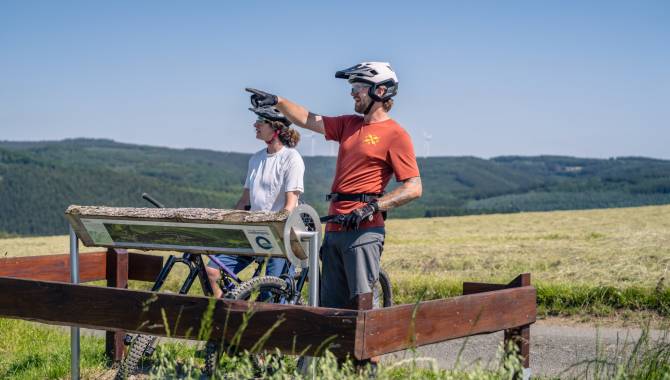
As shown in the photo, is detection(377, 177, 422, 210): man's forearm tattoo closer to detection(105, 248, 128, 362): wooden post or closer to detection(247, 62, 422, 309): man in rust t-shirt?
detection(247, 62, 422, 309): man in rust t-shirt

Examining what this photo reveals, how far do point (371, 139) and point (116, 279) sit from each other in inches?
114

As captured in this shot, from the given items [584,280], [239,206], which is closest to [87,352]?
[239,206]

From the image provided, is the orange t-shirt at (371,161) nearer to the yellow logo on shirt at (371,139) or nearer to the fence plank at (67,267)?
the yellow logo on shirt at (371,139)

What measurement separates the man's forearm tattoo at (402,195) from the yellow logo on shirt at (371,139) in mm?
350

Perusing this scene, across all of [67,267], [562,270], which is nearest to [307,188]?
[562,270]

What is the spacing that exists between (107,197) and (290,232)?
6754 inches

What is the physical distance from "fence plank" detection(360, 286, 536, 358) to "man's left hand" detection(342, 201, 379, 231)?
106 centimetres

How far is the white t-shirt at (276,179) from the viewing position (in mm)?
7430

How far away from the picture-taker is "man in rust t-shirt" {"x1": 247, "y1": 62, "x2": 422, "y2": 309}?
19.4 feet

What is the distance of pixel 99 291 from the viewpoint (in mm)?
4938

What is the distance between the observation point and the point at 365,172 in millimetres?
5996

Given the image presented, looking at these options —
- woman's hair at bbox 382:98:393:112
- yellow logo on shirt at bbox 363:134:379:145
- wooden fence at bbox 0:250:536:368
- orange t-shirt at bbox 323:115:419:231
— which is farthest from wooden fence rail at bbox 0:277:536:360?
woman's hair at bbox 382:98:393:112

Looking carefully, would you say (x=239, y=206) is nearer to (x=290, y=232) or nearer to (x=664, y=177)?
(x=290, y=232)

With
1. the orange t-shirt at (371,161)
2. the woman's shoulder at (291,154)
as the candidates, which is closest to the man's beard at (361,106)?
the orange t-shirt at (371,161)
